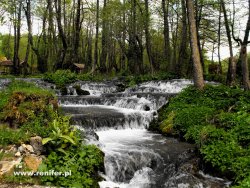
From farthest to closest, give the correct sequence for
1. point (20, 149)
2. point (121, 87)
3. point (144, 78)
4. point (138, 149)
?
point (144, 78) < point (121, 87) < point (138, 149) < point (20, 149)

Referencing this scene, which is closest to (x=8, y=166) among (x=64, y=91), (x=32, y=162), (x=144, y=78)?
(x=32, y=162)

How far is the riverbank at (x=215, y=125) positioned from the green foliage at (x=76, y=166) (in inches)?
119

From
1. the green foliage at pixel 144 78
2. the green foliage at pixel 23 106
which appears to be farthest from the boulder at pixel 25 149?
the green foliage at pixel 144 78

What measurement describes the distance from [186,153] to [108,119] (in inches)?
159

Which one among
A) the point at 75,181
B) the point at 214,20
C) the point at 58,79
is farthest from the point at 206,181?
the point at 214,20

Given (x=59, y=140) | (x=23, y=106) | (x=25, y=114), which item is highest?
(x=23, y=106)

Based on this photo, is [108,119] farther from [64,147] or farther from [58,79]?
[58,79]

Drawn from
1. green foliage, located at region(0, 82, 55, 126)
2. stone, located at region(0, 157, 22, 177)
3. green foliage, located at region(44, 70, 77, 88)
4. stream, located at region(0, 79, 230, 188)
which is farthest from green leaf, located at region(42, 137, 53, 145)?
green foliage, located at region(44, 70, 77, 88)

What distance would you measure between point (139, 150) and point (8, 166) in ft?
13.4

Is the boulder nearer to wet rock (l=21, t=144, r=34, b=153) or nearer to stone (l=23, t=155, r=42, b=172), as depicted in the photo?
wet rock (l=21, t=144, r=34, b=153)

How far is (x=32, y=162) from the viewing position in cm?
647

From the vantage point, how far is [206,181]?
7504mm

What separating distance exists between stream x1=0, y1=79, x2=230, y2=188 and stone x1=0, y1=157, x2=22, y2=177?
6.34ft

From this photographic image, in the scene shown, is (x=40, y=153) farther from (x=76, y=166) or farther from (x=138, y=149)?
(x=138, y=149)
